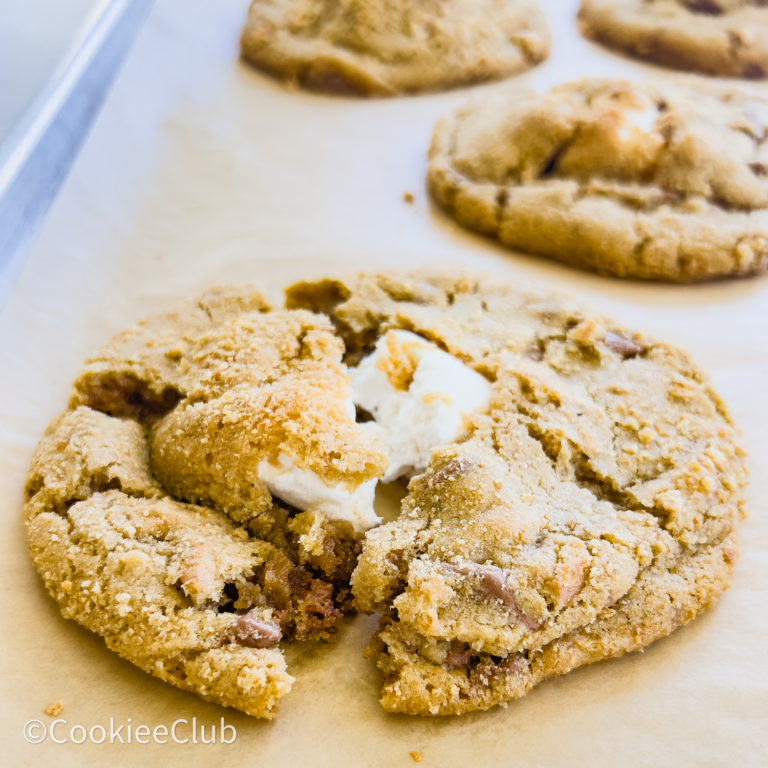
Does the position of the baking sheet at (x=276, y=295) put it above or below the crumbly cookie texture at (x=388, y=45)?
below

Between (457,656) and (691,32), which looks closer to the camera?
(457,656)

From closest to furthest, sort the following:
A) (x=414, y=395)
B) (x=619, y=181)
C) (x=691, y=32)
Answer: (x=414, y=395), (x=619, y=181), (x=691, y=32)

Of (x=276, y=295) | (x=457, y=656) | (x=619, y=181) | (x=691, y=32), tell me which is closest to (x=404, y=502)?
(x=457, y=656)

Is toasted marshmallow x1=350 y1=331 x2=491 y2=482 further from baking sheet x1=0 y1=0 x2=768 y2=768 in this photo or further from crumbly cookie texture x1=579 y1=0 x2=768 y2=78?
crumbly cookie texture x1=579 y1=0 x2=768 y2=78

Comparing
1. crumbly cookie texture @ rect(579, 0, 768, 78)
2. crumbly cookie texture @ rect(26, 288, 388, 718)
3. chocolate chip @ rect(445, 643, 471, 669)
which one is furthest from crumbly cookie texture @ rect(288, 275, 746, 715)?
crumbly cookie texture @ rect(579, 0, 768, 78)

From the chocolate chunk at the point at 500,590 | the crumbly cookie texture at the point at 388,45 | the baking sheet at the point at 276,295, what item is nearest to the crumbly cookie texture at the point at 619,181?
the baking sheet at the point at 276,295

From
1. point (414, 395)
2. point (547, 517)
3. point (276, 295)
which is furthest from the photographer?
point (276, 295)

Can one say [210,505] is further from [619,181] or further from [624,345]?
[619,181]

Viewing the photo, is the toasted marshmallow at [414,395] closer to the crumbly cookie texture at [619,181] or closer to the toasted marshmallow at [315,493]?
the toasted marshmallow at [315,493]
